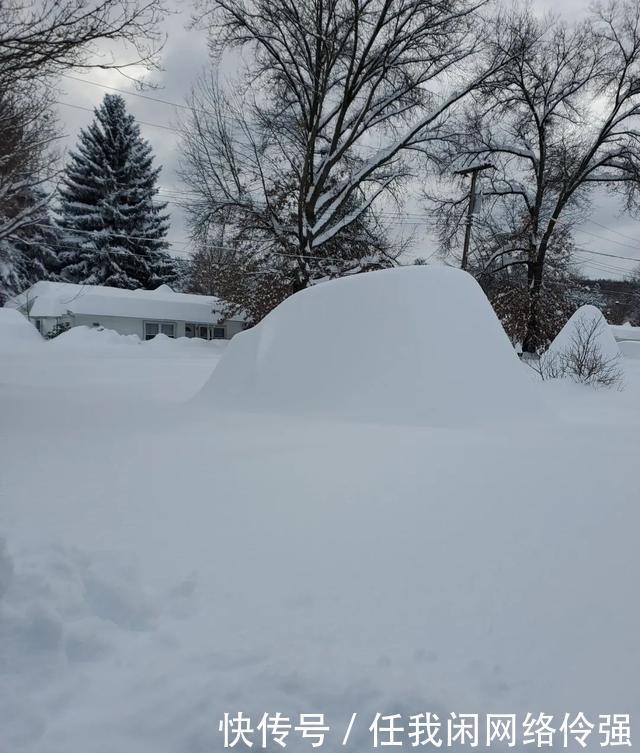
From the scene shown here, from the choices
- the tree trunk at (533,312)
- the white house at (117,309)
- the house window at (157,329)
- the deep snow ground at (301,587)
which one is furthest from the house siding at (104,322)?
the deep snow ground at (301,587)

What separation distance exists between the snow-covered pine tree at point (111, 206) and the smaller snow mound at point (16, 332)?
996 cm

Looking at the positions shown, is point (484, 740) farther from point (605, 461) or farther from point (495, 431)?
point (495, 431)

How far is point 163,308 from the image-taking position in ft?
104

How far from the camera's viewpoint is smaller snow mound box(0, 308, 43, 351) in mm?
22331

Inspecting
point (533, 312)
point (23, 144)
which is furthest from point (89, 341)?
point (533, 312)

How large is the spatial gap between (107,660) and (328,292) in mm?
5763

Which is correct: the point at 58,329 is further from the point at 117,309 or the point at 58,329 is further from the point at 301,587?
the point at 301,587

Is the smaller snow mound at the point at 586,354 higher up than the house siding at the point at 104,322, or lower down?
lower down

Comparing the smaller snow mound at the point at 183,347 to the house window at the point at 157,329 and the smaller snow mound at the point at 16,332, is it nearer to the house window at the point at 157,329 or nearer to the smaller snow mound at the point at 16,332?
the smaller snow mound at the point at 16,332

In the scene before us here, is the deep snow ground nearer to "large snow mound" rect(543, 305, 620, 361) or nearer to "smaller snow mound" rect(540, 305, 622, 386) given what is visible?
"smaller snow mound" rect(540, 305, 622, 386)

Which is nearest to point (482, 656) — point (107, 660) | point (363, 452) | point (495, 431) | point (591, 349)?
point (107, 660)

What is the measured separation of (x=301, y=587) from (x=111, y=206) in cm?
3765

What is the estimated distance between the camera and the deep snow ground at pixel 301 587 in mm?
2098

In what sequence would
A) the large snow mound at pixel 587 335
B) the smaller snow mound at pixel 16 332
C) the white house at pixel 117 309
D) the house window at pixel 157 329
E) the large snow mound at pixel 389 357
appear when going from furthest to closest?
the house window at pixel 157 329 → the white house at pixel 117 309 → the smaller snow mound at pixel 16 332 → the large snow mound at pixel 587 335 → the large snow mound at pixel 389 357
